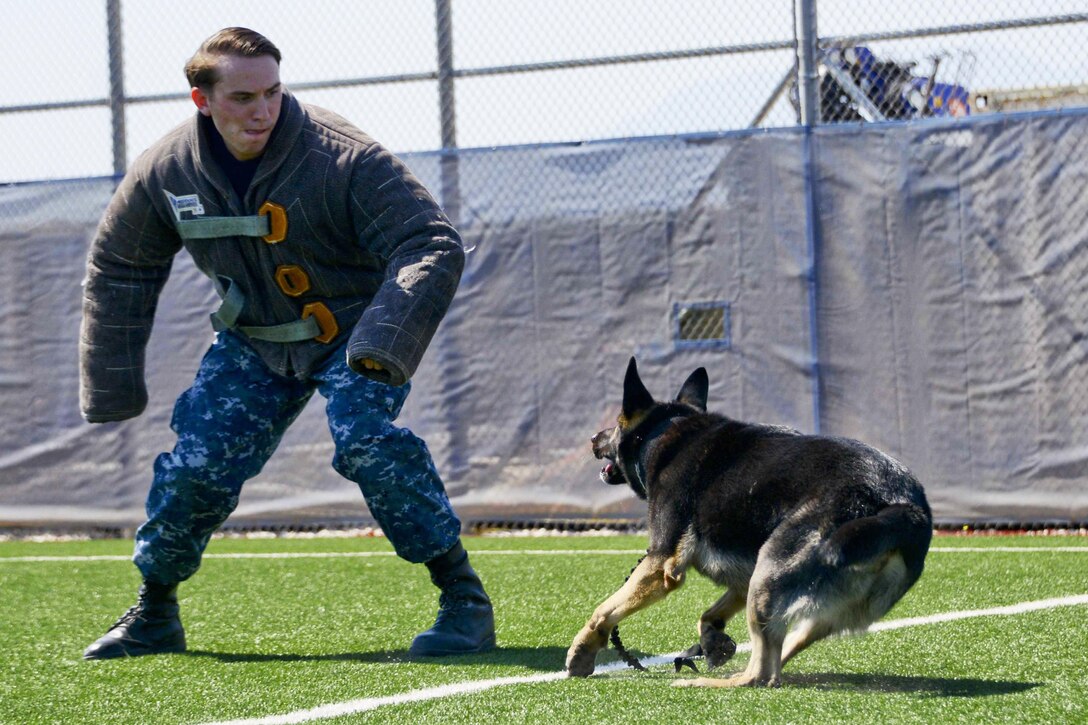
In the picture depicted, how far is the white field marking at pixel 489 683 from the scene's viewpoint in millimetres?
3453

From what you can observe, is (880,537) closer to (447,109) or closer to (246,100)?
(246,100)

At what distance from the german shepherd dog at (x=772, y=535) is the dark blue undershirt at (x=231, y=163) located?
5.23 ft

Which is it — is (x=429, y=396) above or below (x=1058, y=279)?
below

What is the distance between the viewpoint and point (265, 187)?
4531 mm

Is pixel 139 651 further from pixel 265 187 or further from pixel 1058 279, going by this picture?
pixel 1058 279

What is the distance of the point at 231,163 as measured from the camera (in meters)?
4.64

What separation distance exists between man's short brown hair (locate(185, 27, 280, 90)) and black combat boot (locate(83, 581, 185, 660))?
5.60 feet

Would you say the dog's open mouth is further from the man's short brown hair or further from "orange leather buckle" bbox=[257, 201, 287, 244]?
the man's short brown hair

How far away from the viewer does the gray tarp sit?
25.9ft

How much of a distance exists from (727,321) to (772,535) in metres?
4.73

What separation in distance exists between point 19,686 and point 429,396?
4.85 m

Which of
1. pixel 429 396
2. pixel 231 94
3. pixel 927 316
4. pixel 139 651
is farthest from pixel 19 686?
pixel 927 316

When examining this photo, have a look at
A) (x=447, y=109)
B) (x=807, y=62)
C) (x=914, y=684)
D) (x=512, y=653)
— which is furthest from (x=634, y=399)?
(x=447, y=109)

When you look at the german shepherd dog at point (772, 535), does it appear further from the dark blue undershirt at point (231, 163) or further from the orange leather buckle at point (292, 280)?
the dark blue undershirt at point (231, 163)
